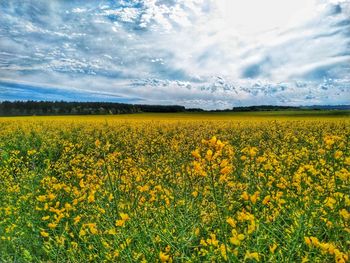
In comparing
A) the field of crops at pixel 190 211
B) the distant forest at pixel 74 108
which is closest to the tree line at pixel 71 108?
the distant forest at pixel 74 108

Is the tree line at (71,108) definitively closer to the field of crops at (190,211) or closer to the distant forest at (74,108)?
the distant forest at (74,108)

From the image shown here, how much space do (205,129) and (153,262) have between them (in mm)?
13076

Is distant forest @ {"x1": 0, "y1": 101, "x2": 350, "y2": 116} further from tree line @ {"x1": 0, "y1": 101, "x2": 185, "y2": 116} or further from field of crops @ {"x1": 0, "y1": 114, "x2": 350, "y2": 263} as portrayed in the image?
field of crops @ {"x1": 0, "y1": 114, "x2": 350, "y2": 263}

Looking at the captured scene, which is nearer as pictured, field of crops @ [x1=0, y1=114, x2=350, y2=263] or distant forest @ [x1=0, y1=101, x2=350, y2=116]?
field of crops @ [x1=0, y1=114, x2=350, y2=263]

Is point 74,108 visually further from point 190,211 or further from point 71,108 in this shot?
point 190,211

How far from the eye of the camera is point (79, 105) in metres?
58.3

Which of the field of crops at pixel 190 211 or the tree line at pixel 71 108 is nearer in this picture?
the field of crops at pixel 190 211

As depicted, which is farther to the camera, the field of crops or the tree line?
the tree line

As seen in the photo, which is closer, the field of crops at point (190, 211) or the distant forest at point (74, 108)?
the field of crops at point (190, 211)

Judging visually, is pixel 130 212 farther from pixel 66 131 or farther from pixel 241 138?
pixel 66 131

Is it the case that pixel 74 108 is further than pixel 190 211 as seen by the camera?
Yes

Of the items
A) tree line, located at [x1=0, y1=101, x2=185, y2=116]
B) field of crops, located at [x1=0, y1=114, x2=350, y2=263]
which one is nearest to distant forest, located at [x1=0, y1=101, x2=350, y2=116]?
tree line, located at [x1=0, y1=101, x2=185, y2=116]

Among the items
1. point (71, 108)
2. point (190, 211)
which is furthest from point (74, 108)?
point (190, 211)

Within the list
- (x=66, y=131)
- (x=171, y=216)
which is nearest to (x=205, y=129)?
(x=66, y=131)
